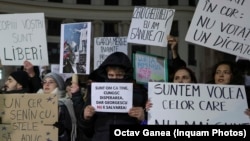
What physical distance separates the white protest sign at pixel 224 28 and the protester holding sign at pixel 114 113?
4.93ft

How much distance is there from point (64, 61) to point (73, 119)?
264 cm

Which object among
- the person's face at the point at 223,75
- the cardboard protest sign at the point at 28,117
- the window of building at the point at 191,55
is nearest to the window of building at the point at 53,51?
the window of building at the point at 191,55

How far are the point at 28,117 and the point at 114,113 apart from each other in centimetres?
106

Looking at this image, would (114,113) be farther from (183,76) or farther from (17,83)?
(17,83)

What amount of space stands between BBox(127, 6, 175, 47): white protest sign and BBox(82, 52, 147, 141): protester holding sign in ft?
10.3

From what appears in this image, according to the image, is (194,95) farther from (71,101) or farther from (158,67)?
(158,67)

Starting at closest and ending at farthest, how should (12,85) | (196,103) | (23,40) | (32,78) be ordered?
(196,103), (12,85), (32,78), (23,40)

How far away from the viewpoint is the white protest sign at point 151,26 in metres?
7.95

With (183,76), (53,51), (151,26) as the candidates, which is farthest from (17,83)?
(53,51)

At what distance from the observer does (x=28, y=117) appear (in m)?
5.14

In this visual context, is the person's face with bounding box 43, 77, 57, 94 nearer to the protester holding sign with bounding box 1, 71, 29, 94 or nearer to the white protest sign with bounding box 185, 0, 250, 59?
the protester holding sign with bounding box 1, 71, 29, 94

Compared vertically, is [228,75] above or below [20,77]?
above

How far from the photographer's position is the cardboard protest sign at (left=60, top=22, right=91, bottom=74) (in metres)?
7.74

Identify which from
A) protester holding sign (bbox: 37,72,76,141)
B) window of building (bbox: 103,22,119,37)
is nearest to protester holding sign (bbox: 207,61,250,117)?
protester holding sign (bbox: 37,72,76,141)
